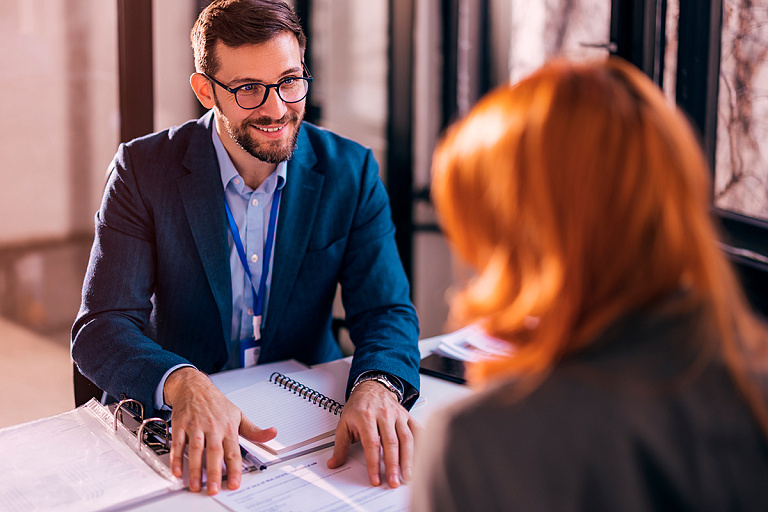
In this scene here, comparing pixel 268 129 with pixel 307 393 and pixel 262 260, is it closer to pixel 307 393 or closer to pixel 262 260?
pixel 262 260

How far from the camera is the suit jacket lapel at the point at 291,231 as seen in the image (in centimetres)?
170

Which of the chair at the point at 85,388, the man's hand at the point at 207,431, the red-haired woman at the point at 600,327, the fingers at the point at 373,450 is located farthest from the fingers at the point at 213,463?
the chair at the point at 85,388

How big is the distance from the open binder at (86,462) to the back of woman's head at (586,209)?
28.0 inches

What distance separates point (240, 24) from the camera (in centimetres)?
163

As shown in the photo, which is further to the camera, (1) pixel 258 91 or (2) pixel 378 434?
(1) pixel 258 91

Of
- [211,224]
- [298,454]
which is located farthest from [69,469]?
[211,224]

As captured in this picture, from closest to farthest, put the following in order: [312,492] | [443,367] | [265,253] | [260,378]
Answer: [312,492]
[260,378]
[443,367]
[265,253]

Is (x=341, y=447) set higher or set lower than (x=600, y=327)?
lower

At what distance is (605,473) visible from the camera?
1.72ft

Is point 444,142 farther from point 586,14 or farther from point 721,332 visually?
point 586,14

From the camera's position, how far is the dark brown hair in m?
1.62

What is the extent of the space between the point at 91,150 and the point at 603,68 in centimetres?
254

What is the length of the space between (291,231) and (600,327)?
4.07ft

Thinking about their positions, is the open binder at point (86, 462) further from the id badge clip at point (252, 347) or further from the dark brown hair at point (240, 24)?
the dark brown hair at point (240, 24)
